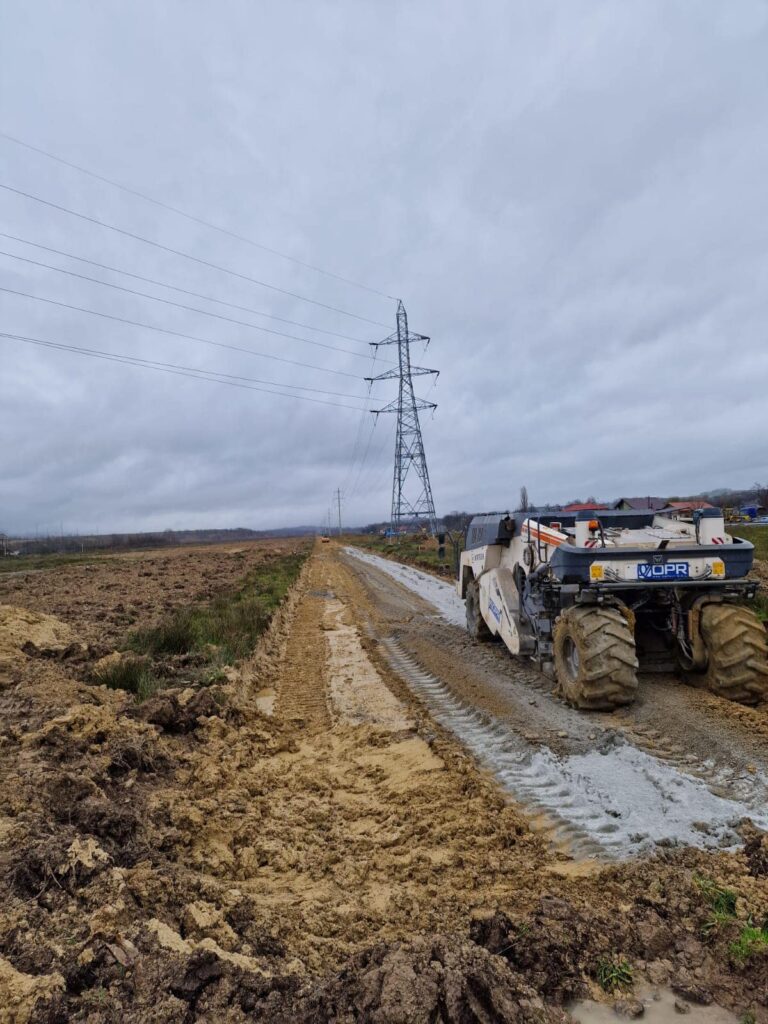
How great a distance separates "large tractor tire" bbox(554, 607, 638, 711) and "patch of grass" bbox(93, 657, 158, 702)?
494cm

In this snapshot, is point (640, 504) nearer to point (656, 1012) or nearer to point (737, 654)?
point (737, 654)

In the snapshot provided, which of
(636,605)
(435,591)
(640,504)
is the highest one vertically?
(640,504)

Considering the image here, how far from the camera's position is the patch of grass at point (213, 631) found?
355 inches

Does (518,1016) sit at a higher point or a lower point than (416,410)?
lower

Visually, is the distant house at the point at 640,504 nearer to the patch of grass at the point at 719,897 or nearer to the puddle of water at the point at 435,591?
the puddle of water at the point at 435,591

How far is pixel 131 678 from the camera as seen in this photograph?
7379mm

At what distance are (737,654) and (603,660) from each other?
142cm

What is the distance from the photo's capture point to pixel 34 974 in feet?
7.86

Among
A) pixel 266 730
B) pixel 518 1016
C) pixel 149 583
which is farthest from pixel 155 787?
pixel 149 583

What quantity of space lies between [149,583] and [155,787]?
18.6 meters

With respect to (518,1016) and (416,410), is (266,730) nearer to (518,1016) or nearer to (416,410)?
(518,1016)

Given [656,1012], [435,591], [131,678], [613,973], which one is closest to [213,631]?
[131,678]

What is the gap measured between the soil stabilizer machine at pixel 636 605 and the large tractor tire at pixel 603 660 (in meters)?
0.01

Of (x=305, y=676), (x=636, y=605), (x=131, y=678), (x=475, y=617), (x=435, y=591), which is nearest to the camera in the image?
(x=636, y=605)
